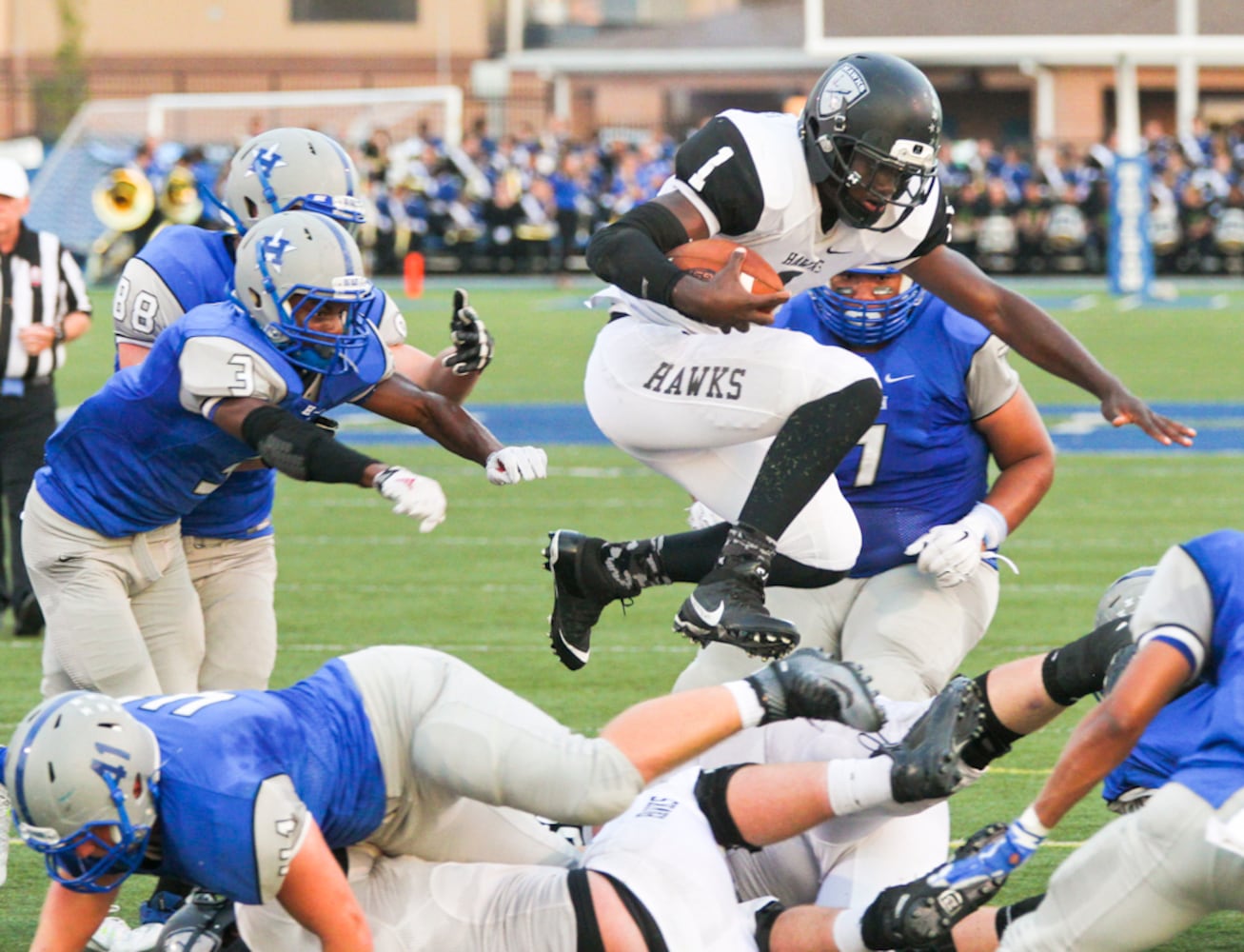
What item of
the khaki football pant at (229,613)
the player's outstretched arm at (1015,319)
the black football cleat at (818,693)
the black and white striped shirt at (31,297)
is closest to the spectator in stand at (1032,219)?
the black and white striped shirt at (31,297)

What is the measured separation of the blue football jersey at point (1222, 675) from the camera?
11.4ft

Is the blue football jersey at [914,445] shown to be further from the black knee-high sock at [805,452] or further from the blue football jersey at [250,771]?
the blue football jersey at [250,771]

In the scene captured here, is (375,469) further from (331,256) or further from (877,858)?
(877,858)

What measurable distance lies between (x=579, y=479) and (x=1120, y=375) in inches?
220

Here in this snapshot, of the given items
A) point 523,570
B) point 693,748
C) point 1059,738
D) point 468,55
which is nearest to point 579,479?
point 523,570

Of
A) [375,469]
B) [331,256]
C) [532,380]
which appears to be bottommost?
[532,380]

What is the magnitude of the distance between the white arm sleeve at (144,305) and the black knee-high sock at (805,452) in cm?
179

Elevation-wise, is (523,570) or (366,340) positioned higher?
(366,340)

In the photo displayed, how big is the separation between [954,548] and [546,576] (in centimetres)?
436

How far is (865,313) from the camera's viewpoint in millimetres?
5348

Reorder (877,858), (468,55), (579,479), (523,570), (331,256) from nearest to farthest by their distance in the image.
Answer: (877,858)
(331,256)
(523,570)
(579,479)
(468,55)

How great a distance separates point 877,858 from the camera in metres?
4.39

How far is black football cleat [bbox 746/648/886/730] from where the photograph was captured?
4.17 meters

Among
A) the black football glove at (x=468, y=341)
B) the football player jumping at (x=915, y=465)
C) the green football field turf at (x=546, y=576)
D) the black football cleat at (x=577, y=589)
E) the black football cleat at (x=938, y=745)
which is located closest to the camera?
the black football cleat at (x=938, y=745)
